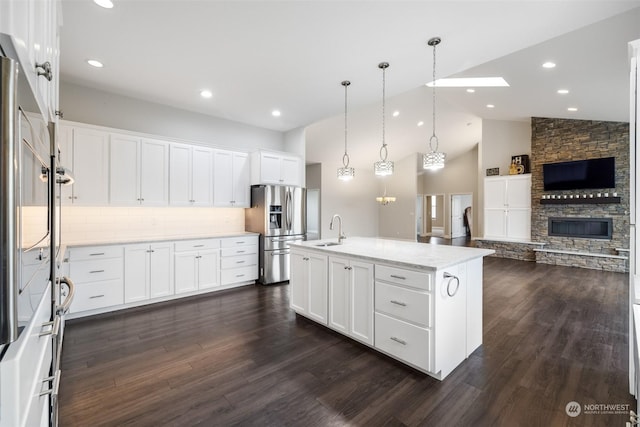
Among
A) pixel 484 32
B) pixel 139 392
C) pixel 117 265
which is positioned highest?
pixel 484 32

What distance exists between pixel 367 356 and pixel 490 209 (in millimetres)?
7446

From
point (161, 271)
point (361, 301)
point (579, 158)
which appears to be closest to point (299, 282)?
point (361, 301)

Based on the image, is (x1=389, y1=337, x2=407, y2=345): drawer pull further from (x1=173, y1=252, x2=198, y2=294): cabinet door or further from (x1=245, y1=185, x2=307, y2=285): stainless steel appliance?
(x1=173, y1=252, x2=198, y2=294): cabinet door

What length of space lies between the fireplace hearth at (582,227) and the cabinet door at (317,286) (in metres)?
7.17

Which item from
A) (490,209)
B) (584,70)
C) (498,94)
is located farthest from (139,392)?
(490,209)

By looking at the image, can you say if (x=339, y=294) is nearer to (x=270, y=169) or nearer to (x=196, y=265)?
(x=196, y=265)

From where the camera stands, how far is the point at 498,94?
6.16 meters

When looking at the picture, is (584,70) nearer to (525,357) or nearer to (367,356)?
(525,357)

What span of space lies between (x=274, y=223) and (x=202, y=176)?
4.70 feet

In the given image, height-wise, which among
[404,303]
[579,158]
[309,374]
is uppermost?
[579,158]

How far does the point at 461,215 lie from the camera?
14.3 m

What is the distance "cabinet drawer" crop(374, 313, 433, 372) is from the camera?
7.16 ft

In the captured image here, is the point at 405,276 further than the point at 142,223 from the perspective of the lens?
No

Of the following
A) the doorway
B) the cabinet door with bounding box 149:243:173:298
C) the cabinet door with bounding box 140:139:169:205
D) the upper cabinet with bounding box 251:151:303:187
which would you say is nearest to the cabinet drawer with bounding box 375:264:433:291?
the cabinet door with bounding box 149:243:173:298
